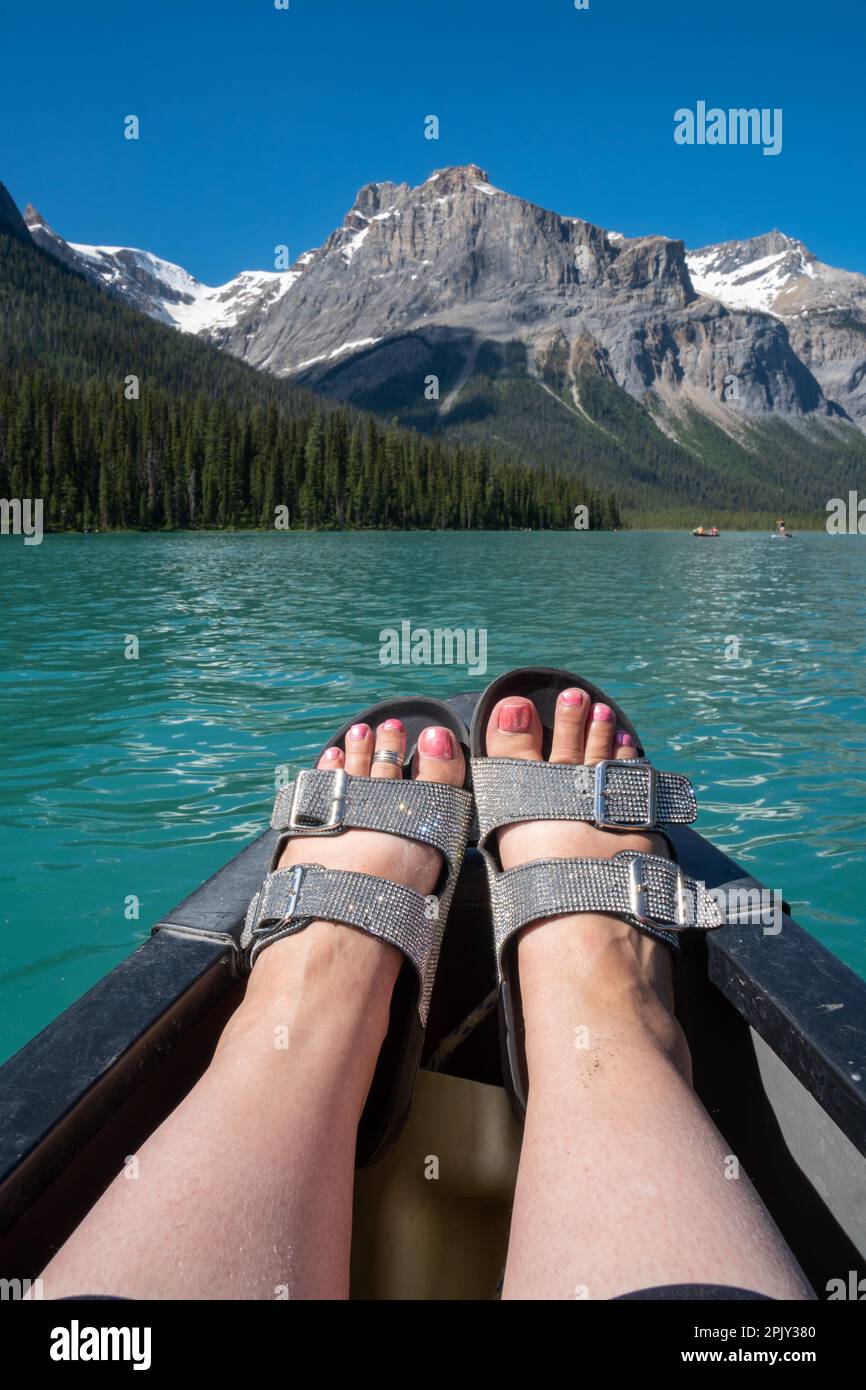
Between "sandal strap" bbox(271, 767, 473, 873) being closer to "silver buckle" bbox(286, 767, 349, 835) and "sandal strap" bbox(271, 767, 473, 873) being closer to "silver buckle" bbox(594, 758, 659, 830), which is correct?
"silver buckle" bbox(286, 767, 349, 835)

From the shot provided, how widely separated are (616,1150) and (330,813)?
119cm

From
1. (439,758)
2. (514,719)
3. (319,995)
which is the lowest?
(319,995)

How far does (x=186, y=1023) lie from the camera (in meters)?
1.63

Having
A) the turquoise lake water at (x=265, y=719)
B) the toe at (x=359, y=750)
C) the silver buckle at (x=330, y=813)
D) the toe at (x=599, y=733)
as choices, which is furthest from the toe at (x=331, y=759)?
the turquoise lake water at (x=265, y=719)

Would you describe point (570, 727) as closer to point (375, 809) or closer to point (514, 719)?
point (514, 719)

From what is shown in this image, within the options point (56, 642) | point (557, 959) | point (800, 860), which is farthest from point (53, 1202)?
point (56, 642)

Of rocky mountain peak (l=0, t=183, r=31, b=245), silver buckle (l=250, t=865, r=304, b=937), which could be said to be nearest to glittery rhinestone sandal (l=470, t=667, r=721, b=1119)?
silver buckle (l=250, t=865, r=304, b=937)

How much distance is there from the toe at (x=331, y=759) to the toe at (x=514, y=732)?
1.66 ft

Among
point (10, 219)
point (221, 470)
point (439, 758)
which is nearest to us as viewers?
point (439, 758)

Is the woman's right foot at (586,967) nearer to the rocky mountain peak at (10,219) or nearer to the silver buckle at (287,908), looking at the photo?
the silver buckle at (287,908)

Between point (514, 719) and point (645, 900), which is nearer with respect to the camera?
point (645, 900)

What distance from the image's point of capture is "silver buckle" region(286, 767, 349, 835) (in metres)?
2.29

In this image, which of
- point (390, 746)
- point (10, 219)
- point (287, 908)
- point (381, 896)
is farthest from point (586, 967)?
point (10, 219)

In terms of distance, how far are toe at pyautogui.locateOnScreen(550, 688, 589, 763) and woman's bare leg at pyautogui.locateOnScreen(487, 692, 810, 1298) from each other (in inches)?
32.5
